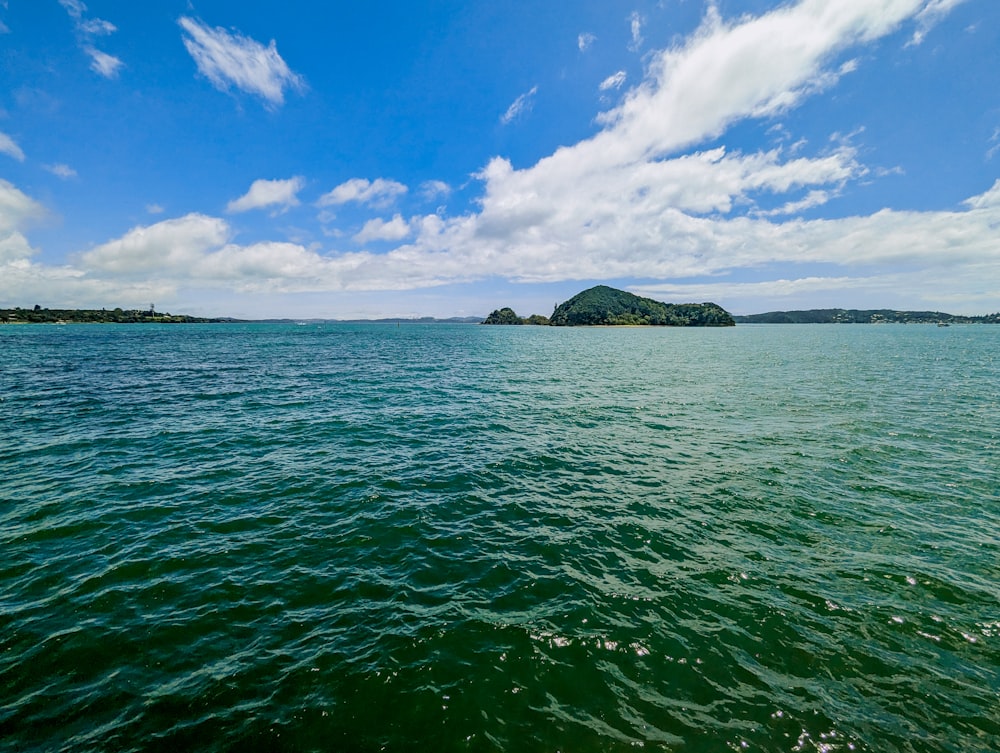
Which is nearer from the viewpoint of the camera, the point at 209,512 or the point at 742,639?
the point at 742,639

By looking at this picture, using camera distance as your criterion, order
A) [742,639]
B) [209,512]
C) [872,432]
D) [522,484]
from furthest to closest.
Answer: [872,432] → [522,484] → [209,512] → [742,639]

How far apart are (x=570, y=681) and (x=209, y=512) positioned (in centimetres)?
1562

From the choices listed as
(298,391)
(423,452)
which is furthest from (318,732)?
(298,391)

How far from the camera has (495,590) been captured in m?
12.6

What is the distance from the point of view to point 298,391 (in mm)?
43562

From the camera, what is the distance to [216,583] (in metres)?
12.6

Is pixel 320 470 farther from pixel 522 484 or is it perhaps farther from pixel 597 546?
pixel 597 546

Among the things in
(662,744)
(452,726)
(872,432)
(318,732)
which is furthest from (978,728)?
(872,432)

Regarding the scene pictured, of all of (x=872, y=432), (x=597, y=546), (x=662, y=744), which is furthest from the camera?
(x=872, y=432)

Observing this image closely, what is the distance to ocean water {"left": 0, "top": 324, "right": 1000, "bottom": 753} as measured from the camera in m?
8.55

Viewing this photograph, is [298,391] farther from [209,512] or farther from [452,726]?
[452,726]

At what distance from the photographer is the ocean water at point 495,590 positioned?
337 inches

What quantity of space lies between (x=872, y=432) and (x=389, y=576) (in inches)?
1339

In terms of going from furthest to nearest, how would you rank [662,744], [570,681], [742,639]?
1. [742,639]
2. [570,681]
3. [662,744]
